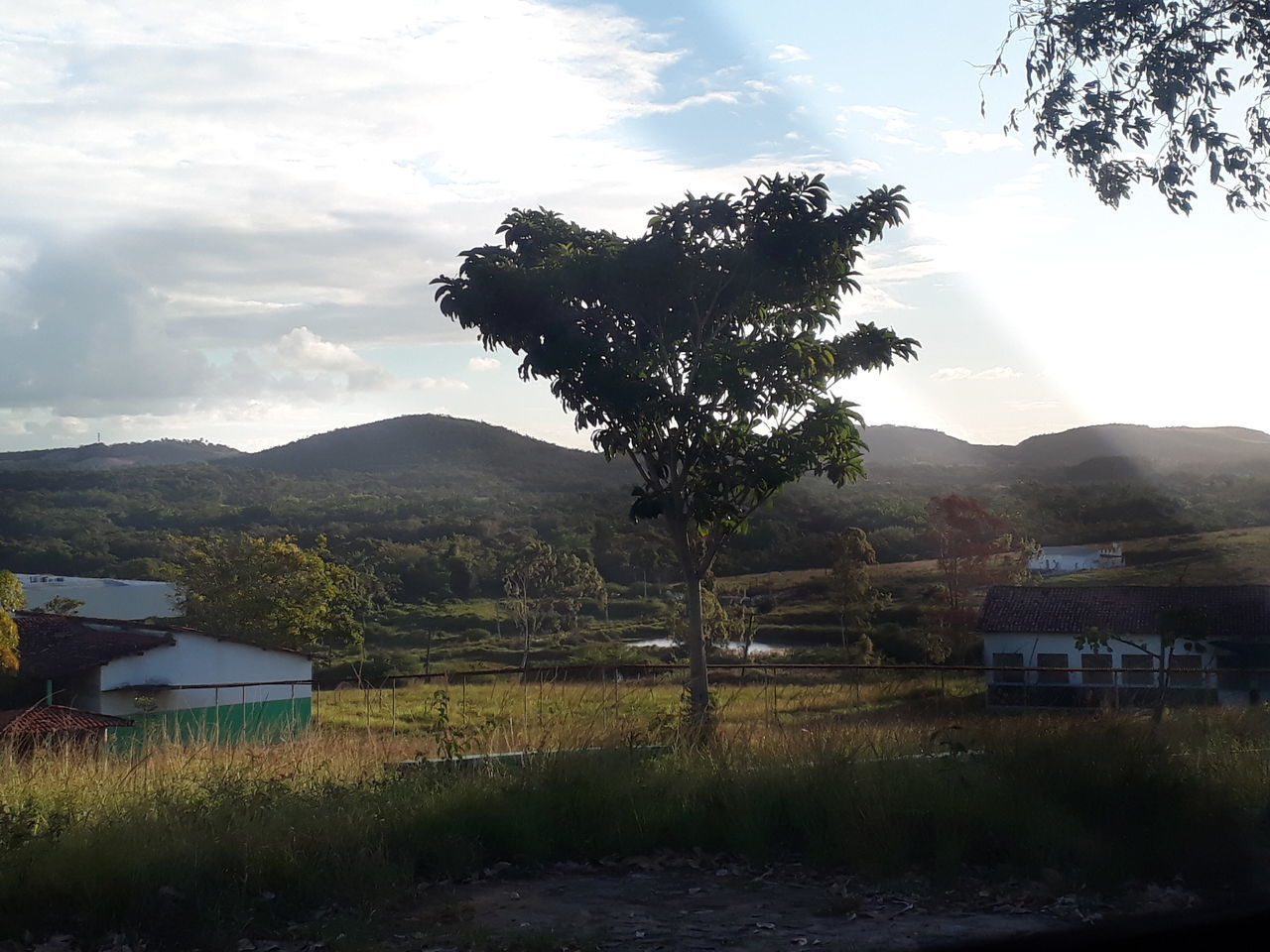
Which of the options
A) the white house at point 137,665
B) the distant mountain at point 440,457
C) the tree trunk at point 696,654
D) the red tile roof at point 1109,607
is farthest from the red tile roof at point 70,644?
the distant mountain at point 440,457

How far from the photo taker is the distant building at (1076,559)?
5497 cm

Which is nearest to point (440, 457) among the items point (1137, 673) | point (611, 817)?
point (1137, 673)

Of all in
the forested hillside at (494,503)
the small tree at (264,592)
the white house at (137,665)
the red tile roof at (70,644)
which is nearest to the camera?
the white house at (137,665)

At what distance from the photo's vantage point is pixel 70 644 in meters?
31.9

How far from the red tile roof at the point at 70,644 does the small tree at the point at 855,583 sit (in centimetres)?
2686

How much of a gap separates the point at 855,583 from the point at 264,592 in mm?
22972

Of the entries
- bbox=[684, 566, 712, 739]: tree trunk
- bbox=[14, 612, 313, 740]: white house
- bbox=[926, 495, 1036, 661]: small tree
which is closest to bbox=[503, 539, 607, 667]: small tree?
bbox=[926, 495, 1036, 661]: small tree

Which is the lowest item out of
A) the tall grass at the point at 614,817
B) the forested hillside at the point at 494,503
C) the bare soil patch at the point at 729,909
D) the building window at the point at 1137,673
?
the building window at the point at 1137,673

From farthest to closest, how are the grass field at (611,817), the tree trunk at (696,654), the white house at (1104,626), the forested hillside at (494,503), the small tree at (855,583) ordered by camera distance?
the forested hillside at (494,503), the small tree at (855,583), the white house at (1104,626), the tree trunk at (696,654), the grass field at (611,817)

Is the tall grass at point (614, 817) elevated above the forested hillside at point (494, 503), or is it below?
below

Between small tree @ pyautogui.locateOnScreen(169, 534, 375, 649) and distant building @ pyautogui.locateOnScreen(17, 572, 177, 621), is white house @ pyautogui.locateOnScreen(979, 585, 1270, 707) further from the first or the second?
distant building @ pyautogui.locateOnScreen(17, 572, 177, 621)

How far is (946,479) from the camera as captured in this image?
7794 cm

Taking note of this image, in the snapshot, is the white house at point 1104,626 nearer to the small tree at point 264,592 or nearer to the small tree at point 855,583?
the small tree at point 855,583

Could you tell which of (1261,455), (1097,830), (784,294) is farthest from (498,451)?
(1097,830)
